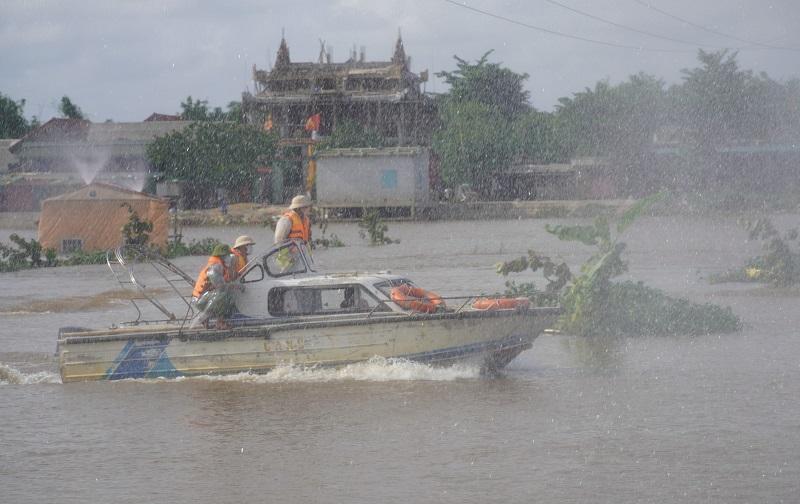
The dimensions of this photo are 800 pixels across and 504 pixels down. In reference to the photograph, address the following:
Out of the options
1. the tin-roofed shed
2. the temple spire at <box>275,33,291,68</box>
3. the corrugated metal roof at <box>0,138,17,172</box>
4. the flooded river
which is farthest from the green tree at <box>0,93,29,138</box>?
the flooded river

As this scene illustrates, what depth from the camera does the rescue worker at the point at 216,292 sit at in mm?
14492

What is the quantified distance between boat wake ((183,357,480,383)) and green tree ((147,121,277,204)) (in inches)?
2026

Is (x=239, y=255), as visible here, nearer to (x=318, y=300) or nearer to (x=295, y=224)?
Answer: (x=295, y=224)

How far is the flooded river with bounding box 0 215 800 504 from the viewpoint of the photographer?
10453 mm

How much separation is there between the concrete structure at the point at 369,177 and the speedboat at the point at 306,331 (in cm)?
4700

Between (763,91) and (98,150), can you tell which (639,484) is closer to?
(763,91)

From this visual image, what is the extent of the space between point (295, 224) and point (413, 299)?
79.0 inches

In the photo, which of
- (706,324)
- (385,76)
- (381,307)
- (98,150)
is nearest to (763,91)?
(385,76)

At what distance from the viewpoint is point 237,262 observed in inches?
592

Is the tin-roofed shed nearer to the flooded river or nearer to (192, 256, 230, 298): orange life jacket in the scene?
the flooded river

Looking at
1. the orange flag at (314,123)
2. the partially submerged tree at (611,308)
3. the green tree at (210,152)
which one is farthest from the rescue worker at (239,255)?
the orange flag at (314,123)

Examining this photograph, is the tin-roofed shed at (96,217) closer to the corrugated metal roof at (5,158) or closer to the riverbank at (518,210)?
the riverbank at (518,210)

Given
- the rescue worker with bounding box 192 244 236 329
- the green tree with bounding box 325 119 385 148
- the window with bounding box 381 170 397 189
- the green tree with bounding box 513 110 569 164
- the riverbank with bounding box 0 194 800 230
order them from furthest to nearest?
the green tree with bounding box 513 110 569 164, the green tree with bounding box 325 119 385 148, the window with bounding box 381 170 397 189, the riverbank with bounding box 0 194 800 230, the rescue worker with bounding box 192 244 236 329

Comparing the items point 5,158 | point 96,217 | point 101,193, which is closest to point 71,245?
point 96,217
